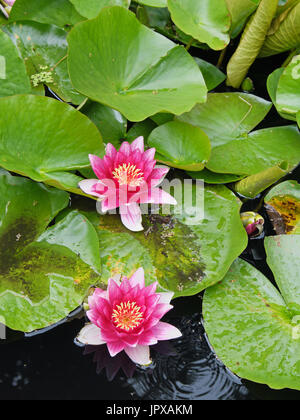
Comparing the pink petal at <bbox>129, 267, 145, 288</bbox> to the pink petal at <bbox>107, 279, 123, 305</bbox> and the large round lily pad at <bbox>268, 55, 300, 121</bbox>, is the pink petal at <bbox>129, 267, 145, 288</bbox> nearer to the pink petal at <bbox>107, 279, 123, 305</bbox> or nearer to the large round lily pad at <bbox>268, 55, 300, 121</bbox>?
the pink petal at <bbox>107, 279, 123, 305</bbox>

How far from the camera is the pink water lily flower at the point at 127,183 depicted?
178cm

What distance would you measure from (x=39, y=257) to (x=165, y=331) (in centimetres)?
59

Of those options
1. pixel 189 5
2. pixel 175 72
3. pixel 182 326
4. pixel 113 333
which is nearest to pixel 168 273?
pixel 182 326

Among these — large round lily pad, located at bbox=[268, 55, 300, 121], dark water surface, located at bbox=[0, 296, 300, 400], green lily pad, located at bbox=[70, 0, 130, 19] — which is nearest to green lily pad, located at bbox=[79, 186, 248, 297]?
dark water surface, located at bbox=[0, 296, 300, 400]

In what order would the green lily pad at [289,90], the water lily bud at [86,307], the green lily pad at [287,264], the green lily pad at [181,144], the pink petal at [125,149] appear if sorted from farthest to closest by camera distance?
the green lily pad at [289,90] < the green lily pad at [181,144] < the pink petal at [125,149] < the green lily pad at [287,264] < the water lily bud at [86,307]

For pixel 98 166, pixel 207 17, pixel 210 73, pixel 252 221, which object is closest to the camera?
pixel 98 166

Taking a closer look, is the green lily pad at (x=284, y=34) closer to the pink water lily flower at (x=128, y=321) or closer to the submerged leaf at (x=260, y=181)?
the submerged leaf at (x=260, y=181)

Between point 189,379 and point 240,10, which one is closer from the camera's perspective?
point 189,379

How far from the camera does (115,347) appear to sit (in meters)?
1.55

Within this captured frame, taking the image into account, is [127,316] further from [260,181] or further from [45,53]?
[45,53]

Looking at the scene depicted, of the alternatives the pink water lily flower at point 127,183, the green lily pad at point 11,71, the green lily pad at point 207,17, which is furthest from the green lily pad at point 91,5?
the pink water lily flower at point 127,183

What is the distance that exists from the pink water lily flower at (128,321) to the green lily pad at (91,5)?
4.51 ft

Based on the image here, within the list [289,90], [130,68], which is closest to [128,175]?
[130,68]
